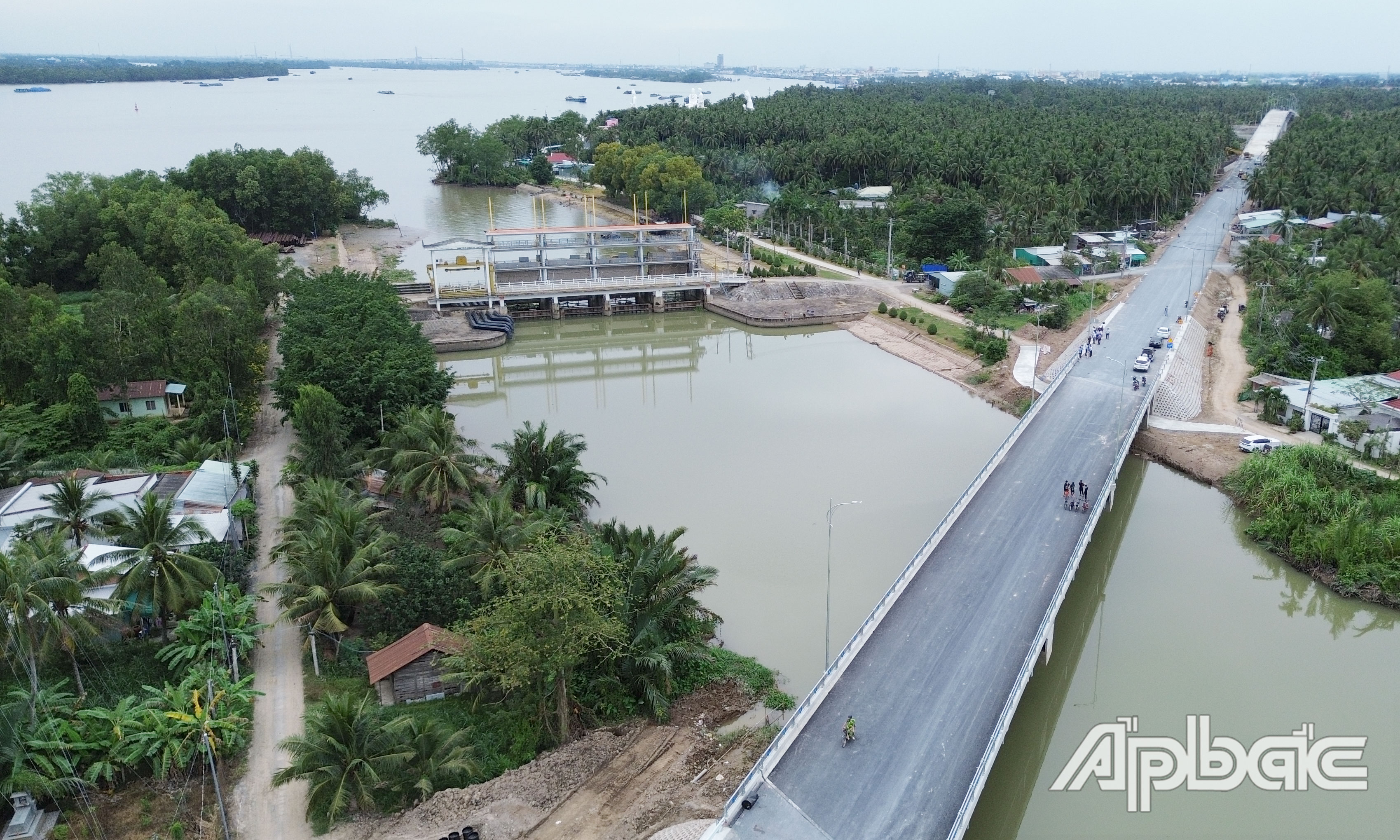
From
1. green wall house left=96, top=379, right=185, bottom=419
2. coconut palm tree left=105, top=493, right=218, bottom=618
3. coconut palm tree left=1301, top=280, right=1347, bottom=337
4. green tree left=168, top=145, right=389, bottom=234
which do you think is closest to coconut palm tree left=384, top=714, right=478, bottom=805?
coconut palm tree left=105, top=493, right=218, bottom=618

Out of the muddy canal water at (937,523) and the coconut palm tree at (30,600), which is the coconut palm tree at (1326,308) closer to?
the muddy canal water at (937,523)

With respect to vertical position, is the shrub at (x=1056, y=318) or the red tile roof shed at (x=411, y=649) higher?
the shrub at (x=1056, y=318)

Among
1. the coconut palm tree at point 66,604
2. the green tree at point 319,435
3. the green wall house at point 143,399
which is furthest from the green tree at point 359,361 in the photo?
the coconut palm tree at point 66,604

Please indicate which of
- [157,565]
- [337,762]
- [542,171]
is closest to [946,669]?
[337,762]

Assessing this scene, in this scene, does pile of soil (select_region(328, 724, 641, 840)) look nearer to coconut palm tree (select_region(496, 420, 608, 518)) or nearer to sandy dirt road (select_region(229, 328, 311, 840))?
sandy dirt road (select_region(229, 328, 311, 840))

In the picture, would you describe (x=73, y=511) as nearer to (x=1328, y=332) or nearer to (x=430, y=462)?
(x=430, y=462)

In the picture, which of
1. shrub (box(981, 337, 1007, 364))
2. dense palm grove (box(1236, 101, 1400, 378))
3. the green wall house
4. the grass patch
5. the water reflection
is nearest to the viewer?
the grass patch

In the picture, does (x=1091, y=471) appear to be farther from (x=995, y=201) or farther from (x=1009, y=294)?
(x=995, y=201)
